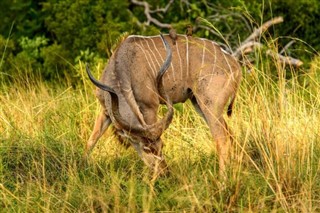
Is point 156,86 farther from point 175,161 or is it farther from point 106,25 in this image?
point 106,25

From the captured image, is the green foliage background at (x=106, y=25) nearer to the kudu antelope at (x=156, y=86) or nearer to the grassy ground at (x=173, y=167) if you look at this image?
the grassy ground at (x=173, y=167)

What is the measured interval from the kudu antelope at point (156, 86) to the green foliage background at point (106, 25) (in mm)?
3422

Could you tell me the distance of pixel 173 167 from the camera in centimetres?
512

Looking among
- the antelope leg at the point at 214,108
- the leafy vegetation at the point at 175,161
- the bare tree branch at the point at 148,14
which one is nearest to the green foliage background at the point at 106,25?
the bare tree branch at the point at 148,14

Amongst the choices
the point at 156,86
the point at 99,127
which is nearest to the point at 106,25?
the point at 99,127

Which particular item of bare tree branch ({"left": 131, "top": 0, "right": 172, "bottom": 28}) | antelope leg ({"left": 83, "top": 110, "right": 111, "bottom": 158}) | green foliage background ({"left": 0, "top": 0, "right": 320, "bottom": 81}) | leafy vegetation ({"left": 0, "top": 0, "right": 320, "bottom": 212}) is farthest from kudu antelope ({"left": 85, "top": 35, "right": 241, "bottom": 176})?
bare tree branch ({"left": 131, "top": 0, "right": 172, "bottom": 28})

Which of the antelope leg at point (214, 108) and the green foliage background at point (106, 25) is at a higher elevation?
the antelope leg at point (214, 108)

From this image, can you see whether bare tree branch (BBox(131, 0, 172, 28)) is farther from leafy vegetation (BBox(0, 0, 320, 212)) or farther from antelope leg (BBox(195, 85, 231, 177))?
antelope leg (BBox(195, 85, 231, 177))

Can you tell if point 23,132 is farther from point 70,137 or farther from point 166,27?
point 166,27

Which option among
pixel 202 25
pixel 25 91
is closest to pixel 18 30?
pixel 202 25

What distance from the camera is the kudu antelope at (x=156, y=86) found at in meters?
5.38

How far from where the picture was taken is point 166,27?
32.9ft

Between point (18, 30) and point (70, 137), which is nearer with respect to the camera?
point (70, 137)

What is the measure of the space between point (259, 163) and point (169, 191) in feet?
2.62
